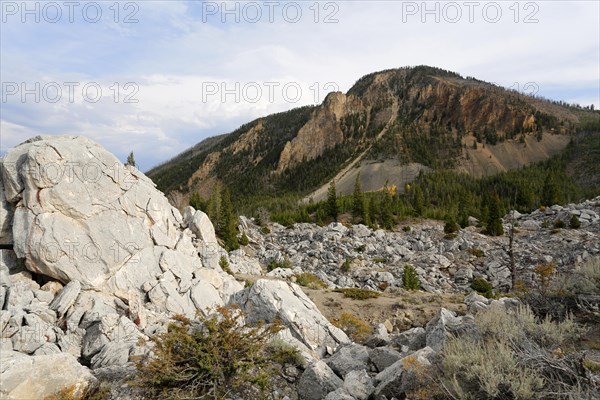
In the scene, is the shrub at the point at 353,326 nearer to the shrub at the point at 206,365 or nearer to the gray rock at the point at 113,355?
the shrub at the point at 206,365

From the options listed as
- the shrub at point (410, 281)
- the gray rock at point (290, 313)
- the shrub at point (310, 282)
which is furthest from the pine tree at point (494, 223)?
the gray rock at point (290, 313)

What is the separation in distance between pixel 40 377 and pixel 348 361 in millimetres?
6902

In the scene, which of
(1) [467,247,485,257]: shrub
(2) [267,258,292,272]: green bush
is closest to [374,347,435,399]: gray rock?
(2) [267,258,292,272]: green bush

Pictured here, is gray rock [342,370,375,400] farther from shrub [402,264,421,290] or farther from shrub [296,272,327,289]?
shrub [402,264,421,290]

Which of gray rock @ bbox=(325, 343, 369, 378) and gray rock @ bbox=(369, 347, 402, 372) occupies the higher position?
gray rock @ bbox=(369, 347, 402, 372)

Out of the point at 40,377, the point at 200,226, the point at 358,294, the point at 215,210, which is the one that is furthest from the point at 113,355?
the point at 215,210

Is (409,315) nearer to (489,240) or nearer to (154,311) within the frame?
(154,311)

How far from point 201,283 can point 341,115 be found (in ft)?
594

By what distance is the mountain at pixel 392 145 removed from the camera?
145 metres

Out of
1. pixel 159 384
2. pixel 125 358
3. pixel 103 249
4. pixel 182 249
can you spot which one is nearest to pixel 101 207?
pixel 103 249

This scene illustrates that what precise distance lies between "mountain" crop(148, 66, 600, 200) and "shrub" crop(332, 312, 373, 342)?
362 feet

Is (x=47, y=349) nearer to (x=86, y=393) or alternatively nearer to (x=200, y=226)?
(x=86, y=393)

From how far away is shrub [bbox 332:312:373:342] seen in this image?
15.5 metres

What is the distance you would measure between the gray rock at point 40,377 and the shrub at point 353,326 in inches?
411
